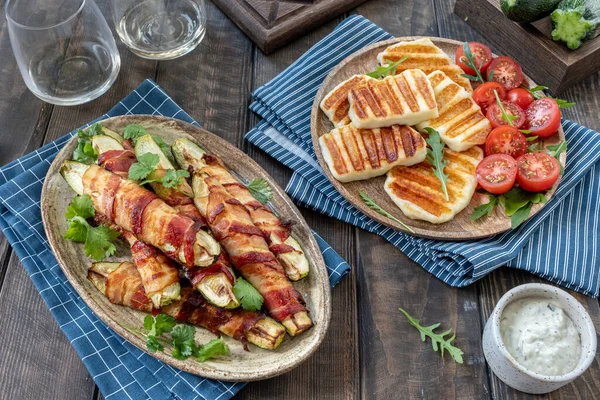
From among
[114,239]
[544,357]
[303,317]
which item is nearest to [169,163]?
[114,239]

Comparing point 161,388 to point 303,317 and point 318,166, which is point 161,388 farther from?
point 318,166

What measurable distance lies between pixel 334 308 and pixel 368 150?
2.21ft

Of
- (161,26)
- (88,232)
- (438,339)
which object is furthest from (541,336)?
(161,26)

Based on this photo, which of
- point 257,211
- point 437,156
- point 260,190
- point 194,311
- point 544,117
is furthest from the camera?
point 544,117

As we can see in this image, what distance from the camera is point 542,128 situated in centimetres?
282

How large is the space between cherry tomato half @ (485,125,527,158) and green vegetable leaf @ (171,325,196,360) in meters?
1.48

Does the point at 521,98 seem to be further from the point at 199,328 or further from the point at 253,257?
the point at 199,328

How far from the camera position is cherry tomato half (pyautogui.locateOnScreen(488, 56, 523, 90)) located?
2.99 metres

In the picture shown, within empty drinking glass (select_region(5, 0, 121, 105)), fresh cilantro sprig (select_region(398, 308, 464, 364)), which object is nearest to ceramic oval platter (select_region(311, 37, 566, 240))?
fresh cilantro sprig (select_region(398, 308, 464, 364))

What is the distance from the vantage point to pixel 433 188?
106 inches

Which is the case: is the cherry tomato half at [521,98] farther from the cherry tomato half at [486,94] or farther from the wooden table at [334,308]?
the wooden table at [334,308]

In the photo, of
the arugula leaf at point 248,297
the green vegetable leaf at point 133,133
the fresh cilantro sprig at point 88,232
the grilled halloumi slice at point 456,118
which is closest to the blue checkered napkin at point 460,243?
the grilled halloumi slice at point 456,118

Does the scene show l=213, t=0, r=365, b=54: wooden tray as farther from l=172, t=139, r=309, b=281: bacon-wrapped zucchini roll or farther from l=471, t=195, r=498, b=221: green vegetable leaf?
l=471, t=195, r=498, b=221: green vegetable leaf

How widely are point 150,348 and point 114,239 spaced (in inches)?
18.6
